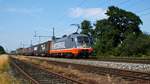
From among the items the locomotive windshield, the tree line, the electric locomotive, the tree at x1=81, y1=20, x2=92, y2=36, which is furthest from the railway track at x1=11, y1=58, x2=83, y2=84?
the tree at x1=81, y1=20, x2=92, y2=36

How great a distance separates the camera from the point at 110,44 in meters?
66.8

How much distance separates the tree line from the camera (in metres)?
57.1

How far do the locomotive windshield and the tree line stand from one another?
49.0 ft

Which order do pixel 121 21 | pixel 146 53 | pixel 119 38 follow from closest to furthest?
pixel 146 53, pixel 119 38, pixel 121 21

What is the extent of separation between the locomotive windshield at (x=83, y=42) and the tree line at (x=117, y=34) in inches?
588

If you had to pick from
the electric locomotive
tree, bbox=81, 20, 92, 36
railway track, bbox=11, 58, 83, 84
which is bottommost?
railway track, bbox=11, 58, 83, 84

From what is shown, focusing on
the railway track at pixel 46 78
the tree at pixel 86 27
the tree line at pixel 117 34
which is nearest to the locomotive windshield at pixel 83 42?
the tree line at pixel 117 34

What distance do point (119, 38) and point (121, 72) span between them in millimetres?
53859

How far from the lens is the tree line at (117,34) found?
5706 cm

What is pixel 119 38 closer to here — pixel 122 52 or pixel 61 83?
pixel 122 52

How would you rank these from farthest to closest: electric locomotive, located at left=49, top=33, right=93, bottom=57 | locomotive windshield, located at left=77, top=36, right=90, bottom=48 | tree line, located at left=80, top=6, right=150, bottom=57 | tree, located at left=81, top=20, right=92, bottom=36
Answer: tree, located at left=81, top=20, right=92, bottom=36
tree line, located at left=80, top=6, right=150, bottom=57
locomotive windshield, located at left=77, top=36, right=90, bottom=48
electric locomotive, located at left=49, top=33, right=93, bottom=57

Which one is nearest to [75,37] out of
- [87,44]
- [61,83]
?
[87,44]

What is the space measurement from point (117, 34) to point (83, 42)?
31.3m

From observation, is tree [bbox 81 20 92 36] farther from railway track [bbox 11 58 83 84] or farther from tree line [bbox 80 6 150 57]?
→ railway track [bbox 11 58 83 84]
